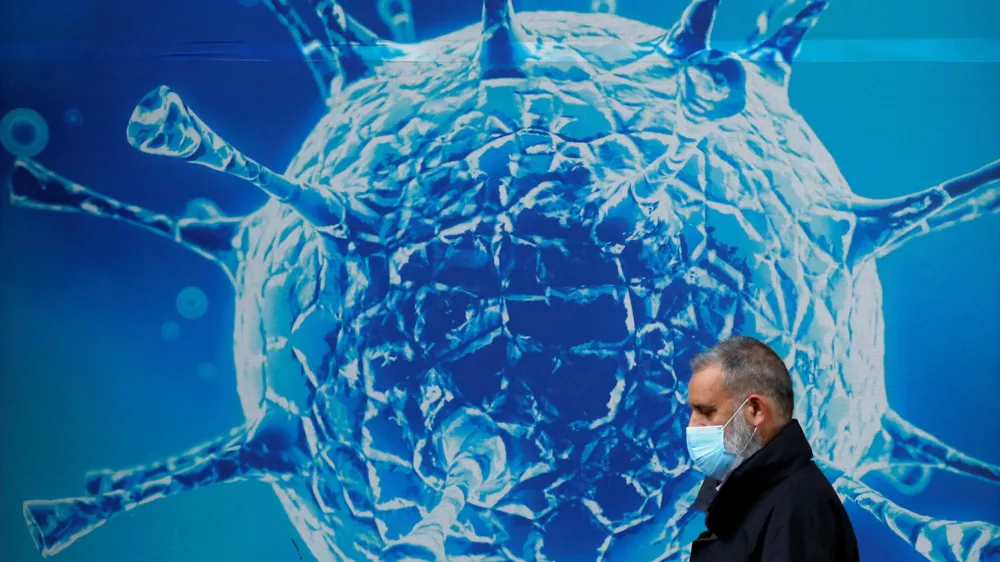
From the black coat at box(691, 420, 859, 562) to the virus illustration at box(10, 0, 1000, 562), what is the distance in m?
1.38

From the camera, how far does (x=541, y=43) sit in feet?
11.1

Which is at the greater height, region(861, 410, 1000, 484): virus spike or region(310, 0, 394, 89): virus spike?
region(310, 0, 394, 89): virus spike

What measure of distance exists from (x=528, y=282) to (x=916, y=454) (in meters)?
1.24

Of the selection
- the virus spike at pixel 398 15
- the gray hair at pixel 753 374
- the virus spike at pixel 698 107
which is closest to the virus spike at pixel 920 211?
the virus spike at pixel 698 107

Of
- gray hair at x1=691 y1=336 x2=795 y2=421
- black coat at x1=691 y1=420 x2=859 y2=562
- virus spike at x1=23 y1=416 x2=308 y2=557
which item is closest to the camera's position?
black coat at x1=691 y1=420 x2=859 y2=562

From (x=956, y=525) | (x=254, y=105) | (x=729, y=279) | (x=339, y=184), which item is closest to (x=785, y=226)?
(x=729, y=279)

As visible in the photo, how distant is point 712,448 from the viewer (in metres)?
2.02

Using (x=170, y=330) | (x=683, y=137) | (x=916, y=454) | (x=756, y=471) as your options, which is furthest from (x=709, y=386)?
(x=170, y=330)

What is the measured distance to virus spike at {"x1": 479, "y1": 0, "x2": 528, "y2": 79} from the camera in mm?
3373

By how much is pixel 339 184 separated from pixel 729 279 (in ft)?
3.86

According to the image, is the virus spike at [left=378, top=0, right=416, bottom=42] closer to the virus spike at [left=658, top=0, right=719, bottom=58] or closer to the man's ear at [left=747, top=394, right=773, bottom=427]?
the virus spike at [left=658, top=0, right=719, bottom=58]

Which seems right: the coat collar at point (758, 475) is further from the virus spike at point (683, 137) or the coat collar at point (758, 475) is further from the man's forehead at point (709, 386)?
A: the virus spike at point (683, 137)

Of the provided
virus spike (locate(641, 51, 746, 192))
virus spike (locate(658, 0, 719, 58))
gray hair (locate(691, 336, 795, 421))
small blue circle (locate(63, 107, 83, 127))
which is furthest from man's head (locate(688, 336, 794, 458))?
small blue circle (locate(63, 107, 83, 127))

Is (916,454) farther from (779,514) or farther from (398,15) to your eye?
(398,15)
